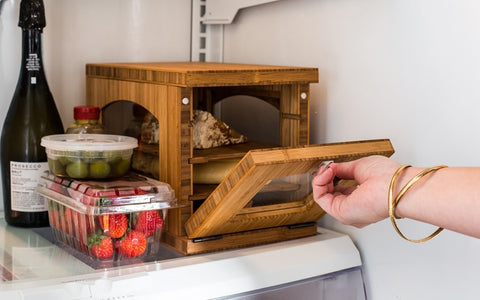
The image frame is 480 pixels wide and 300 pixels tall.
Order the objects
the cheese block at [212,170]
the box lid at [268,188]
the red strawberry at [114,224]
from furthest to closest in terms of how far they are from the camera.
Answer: the cheese block at [212,170] < the red strawberry at [114,224] < the box lid at [268,188]

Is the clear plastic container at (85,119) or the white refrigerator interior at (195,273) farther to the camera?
the clear plastic container at (85,119)

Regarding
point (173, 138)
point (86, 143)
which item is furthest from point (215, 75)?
point (86, 143)

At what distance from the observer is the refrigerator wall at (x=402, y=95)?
3.41 ft

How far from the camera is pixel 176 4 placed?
5.04 ft

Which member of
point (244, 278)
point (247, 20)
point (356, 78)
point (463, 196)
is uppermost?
point (247, 20)

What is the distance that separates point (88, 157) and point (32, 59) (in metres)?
0.26

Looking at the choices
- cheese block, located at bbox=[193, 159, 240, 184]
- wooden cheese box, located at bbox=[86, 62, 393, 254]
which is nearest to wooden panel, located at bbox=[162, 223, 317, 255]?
wooden cheese box, located at bbox=[86, 62, 393, 254]

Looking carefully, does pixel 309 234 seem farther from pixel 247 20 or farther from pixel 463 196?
pixel 247 20

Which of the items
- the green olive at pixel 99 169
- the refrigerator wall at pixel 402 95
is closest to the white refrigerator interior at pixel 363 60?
the refrigerator wall at pixel 402 95

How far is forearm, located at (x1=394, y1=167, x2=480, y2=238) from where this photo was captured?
2.58 feet

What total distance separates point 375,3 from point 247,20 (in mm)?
416

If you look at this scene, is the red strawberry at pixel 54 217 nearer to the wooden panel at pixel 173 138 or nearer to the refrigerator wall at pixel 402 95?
the wooden panel at pixel 173 138

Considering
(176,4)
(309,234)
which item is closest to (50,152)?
(309,234)

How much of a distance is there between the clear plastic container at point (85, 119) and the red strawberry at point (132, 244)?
272mm
